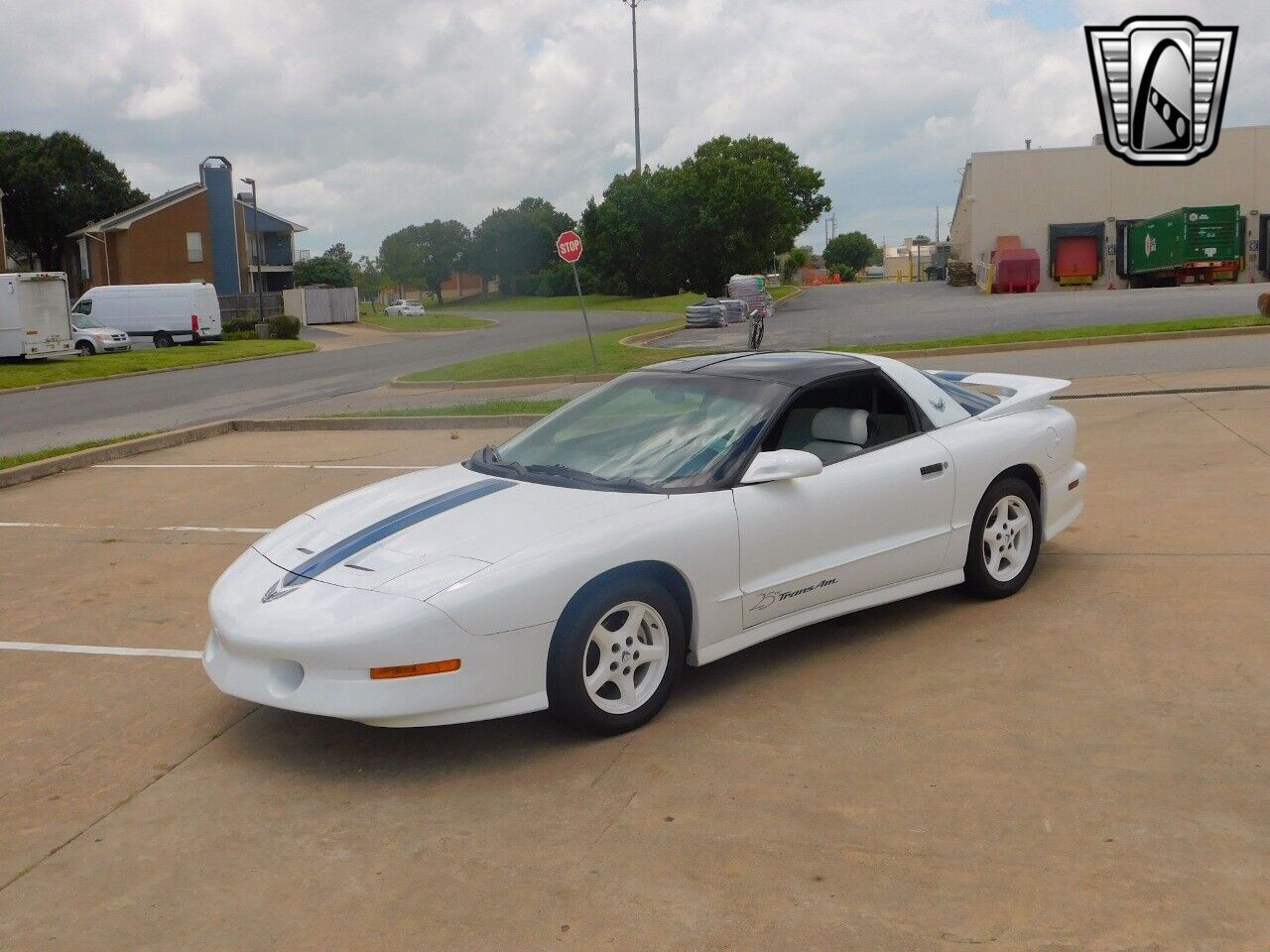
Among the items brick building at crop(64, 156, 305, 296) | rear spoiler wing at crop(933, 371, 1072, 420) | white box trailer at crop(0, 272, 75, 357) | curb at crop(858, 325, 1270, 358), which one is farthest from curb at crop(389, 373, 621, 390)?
brick building at crop(64, 156, 305, 296)

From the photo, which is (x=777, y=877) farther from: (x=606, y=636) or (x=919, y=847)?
(x=606, y=636)

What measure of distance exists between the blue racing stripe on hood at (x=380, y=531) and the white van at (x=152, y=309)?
41.6 meters

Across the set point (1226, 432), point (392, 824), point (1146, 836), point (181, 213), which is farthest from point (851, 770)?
point (181, 213)

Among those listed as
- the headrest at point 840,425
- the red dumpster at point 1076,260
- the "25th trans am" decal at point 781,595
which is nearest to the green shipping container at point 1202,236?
the red dumpster at point 1076,260

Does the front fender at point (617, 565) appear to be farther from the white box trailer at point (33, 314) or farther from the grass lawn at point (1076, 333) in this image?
the white box trailer at point (33, 314)

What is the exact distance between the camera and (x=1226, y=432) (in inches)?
403

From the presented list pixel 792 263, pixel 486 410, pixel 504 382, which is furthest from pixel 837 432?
pixel 792 263

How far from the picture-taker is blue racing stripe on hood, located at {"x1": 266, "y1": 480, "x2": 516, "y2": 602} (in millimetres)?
4695

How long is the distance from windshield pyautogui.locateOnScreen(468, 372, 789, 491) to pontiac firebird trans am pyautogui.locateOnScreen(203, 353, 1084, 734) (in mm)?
13

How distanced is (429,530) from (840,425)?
1.99 meters

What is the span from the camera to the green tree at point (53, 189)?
71.4 m

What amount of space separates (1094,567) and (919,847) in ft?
11.1

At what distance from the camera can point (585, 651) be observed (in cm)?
443

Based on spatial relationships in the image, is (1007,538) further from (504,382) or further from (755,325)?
(755,325)
